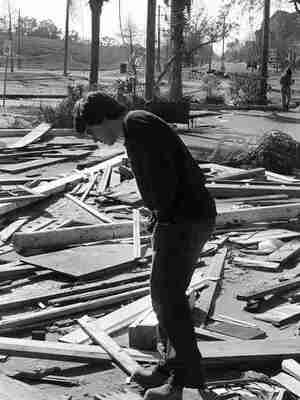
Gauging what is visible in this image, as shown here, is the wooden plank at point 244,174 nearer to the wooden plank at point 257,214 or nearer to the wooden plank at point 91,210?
the wooden plank at point 257,214

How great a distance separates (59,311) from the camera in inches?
242

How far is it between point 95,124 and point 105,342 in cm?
184

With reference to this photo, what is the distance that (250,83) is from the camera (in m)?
37.0

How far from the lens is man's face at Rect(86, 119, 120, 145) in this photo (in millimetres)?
4105

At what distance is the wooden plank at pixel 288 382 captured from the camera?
4559 millimetres

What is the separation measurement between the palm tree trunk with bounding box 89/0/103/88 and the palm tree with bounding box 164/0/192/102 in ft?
11.2

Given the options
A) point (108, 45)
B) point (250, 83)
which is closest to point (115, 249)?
point (250, 83)

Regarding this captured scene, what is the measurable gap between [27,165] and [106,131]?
415 inches

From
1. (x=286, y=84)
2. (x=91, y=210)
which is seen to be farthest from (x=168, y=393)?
(x=286, y=84)

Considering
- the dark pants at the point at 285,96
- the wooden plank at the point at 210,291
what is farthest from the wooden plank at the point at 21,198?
the dark pants at the point at 285,96

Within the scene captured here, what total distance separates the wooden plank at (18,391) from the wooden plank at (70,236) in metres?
3.79

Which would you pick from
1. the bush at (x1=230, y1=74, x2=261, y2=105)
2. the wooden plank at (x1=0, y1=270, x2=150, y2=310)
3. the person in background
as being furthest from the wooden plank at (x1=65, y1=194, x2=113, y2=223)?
the bush at (x1=230, y1=74, x2=261, y2=105)

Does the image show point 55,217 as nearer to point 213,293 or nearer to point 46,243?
point 46,243

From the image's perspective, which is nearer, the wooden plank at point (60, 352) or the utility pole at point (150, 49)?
the wooden plank at point (60, 352)
